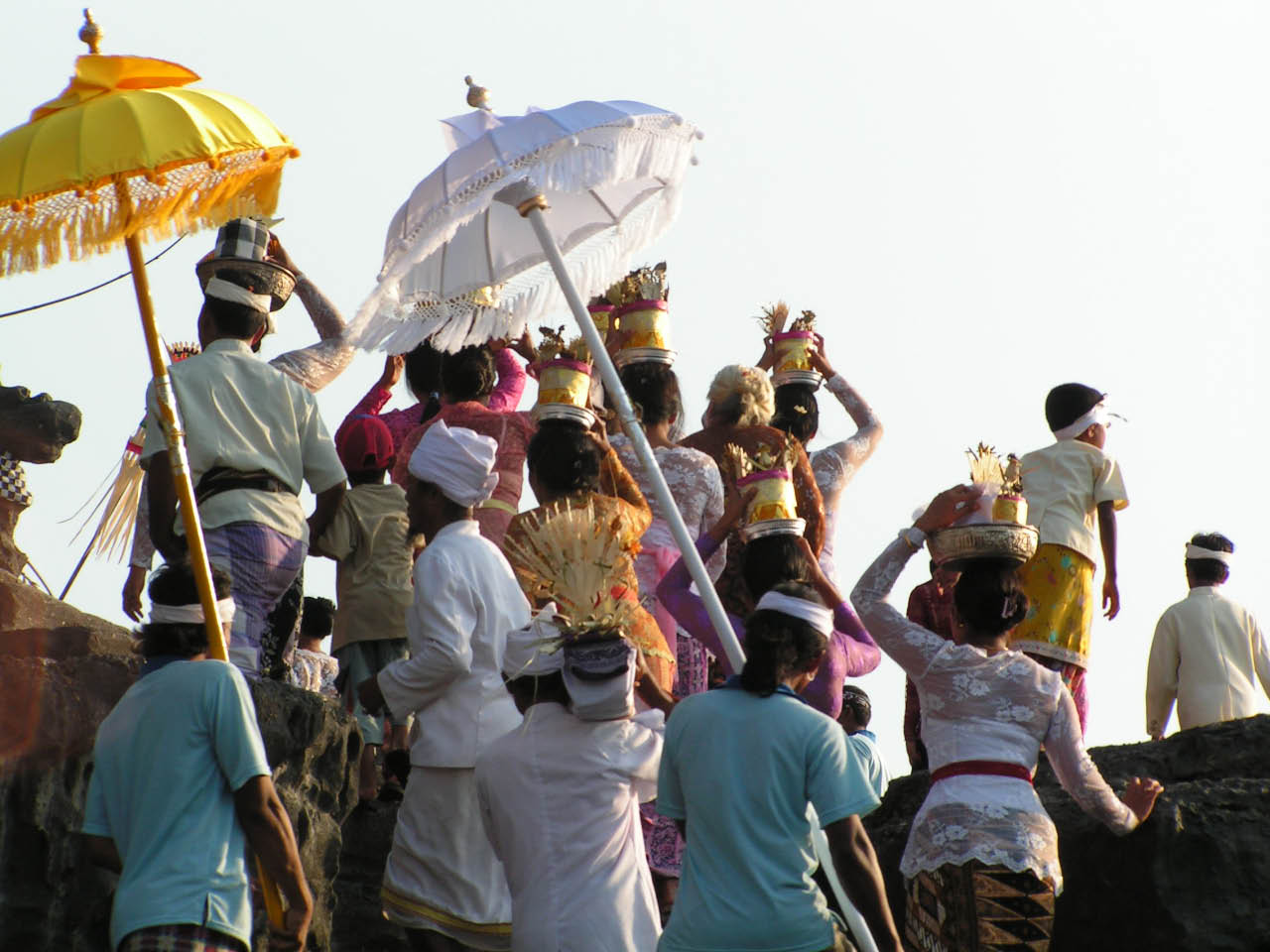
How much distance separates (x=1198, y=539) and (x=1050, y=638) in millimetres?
1643

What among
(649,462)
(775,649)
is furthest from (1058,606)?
(775,649)

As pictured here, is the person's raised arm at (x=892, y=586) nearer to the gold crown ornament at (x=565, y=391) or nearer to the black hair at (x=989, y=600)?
the black hair at (x=989, y=600)

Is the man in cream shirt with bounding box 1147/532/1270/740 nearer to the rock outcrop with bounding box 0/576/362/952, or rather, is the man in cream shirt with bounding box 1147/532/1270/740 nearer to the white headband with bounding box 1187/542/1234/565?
the white headband with bounding box 1187/542/1234/565

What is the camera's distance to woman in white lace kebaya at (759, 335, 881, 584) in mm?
8961

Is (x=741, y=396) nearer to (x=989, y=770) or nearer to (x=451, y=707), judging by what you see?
(x=451, y=707)

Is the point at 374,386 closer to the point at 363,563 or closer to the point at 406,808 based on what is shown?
the point at 363,563

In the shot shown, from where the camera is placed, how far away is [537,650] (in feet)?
20.0

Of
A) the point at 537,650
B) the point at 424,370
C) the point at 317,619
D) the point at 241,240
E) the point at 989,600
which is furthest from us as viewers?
the point at 317,619

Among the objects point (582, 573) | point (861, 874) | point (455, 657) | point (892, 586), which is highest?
point (892, 586)

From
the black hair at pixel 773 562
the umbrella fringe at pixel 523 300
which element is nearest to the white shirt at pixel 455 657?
the black hair at pixel 773 562

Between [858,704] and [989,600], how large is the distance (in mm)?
3362

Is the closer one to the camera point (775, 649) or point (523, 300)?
point (775, 649)

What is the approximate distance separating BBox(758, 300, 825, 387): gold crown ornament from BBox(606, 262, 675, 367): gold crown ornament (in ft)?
2.40

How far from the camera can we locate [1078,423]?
9078mm
